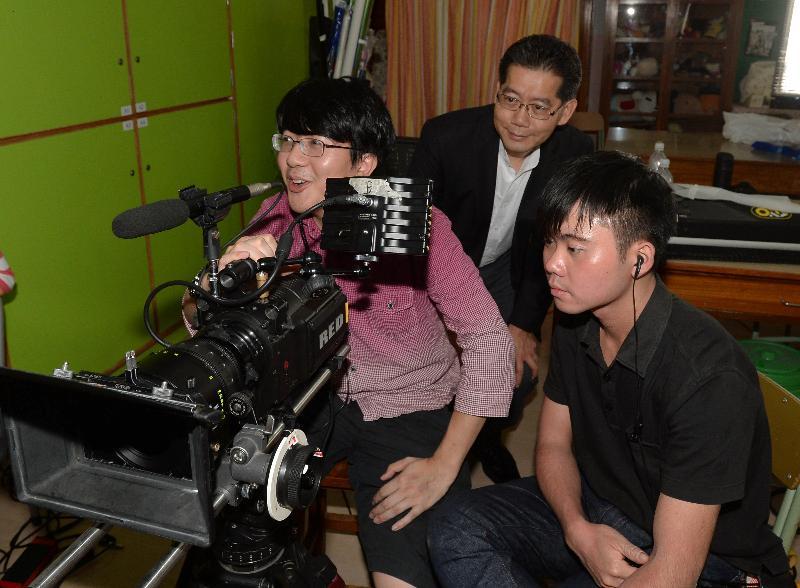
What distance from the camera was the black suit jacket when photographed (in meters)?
2.21

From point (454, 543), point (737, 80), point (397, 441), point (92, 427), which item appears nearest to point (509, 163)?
point (397, 441)

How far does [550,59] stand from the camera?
6.69ft

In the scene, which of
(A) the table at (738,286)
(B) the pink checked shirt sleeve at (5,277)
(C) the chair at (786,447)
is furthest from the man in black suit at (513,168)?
(B) the pink checked shirt sleeve at (5,277)

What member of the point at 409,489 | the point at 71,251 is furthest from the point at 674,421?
the point at 71,251

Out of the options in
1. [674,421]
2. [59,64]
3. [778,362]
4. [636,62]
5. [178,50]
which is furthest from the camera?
[636,62]

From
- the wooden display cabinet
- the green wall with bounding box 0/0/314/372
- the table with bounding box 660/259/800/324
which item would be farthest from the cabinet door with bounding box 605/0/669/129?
the table with bounding box 660/259/800/324

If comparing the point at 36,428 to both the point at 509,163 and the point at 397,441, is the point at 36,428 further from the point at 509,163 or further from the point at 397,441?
the point at 509,163

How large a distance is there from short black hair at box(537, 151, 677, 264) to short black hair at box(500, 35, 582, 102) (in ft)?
2.61

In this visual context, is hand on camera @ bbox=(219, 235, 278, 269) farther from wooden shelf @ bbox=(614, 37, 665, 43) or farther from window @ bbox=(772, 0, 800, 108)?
wooden shelf @ bbox=(614, 37, 665, 43)

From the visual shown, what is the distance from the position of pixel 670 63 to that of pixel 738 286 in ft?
13.2

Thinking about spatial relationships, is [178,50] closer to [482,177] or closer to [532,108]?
[482,177]

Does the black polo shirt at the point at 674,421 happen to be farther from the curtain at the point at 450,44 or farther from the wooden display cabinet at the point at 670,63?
the wooden display cabinet at the point at 670,63

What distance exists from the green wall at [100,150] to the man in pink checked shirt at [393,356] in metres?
0.80

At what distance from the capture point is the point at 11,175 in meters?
1.82
